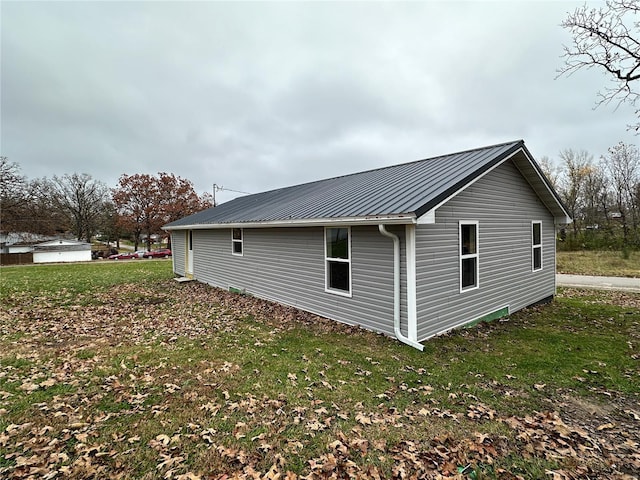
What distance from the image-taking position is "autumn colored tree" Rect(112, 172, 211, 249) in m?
37.8

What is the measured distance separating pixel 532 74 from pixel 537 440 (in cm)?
1440

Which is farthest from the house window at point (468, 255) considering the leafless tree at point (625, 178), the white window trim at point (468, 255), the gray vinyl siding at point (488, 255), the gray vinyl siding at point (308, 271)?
the leafless tree at point (625, 178)

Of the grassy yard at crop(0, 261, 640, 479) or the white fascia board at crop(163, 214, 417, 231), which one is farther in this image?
the white fascia board at crop(163, 214, 417, 231)

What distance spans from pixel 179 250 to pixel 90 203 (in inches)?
1704

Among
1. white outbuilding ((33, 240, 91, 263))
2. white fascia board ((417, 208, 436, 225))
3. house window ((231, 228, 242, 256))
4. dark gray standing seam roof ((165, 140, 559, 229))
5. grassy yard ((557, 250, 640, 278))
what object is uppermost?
dark gray standing seam roof ((165, 140, 559, 229))

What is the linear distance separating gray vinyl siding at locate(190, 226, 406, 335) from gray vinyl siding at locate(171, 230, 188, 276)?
364 centimetres

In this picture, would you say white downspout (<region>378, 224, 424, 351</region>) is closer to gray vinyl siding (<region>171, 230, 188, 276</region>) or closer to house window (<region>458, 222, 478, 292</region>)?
house window (<region>458, 222, 478, 292</region>)

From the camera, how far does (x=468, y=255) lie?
689 centimetres

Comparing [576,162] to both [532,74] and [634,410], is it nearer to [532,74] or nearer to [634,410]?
[532,74]

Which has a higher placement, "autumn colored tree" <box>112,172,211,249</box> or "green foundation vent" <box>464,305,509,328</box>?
"autumn colored tree" <box>112,172,211,249</box>

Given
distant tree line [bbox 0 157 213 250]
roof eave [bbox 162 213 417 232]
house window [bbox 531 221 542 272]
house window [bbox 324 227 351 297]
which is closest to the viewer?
roof eave [bbox 162 213 417 232]

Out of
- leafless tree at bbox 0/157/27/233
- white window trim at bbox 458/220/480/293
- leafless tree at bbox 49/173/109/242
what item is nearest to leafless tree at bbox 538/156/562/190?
white window trim at bbox 458/220/480/293

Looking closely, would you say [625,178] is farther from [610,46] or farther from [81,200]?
[81,200]

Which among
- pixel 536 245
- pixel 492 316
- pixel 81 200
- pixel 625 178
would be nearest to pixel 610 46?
pixel 536 245
